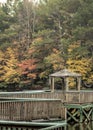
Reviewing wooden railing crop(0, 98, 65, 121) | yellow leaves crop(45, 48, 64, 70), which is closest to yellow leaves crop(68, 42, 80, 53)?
yellow leaves crop(45, 48, 64, 70)

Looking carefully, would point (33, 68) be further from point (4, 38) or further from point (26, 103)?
point (26, 103)

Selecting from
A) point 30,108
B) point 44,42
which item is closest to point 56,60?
point 44,42

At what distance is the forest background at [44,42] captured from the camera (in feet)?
118

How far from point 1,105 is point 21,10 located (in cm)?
3280

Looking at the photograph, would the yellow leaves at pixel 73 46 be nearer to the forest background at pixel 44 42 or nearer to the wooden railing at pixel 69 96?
the forest background at pixel 44 42

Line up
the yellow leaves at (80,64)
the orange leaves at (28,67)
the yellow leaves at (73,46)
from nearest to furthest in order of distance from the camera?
the yellow leaves at (80,64)
the yellow leaves at (73,46)
the orange leaves at (28,67)

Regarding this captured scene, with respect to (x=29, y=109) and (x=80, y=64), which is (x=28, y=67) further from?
(x=29, y=109)

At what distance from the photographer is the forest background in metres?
35.9

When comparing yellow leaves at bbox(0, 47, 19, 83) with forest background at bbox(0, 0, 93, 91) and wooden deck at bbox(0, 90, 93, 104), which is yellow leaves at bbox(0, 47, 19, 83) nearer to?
forest background at bbox(0, 0, 93, 91)

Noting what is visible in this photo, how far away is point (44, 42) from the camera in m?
38.1

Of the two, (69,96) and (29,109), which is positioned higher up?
(29,109)

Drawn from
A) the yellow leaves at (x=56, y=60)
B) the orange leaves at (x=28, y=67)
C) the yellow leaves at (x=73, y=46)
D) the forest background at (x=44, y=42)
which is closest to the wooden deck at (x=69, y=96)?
the forest background at (x=44, y=42)

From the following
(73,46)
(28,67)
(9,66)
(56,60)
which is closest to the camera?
(73,46)

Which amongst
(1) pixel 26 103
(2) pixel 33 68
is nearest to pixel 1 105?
(1) pixel 26 103
